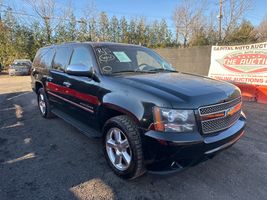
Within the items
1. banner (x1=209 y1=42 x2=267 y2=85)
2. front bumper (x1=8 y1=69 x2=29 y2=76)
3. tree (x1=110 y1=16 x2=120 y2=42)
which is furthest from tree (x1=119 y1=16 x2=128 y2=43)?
banner (x1=209 y1=42 x2=267 y2=85)

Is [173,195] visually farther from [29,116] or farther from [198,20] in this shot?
[198,20]

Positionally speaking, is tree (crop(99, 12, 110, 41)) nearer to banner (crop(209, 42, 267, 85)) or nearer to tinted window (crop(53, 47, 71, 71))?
banner (crop(209, 42, 267, 85))

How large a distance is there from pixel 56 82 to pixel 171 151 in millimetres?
3301

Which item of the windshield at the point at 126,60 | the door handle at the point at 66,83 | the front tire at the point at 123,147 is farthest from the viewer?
the door handle at the point at 66,83

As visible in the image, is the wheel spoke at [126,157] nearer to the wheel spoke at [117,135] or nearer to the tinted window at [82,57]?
the wheel spoke at [117,135]

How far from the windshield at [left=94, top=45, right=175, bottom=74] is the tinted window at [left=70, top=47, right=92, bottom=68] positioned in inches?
7.1

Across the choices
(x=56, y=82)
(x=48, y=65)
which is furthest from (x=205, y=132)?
(x=48, y=65)

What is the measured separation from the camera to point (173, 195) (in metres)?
2.75

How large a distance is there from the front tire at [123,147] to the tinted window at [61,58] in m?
2.02

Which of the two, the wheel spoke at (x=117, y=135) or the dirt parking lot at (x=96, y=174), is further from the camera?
the wheel spoke at (x=117, y=135)

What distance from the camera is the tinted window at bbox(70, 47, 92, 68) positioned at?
3.76 metres

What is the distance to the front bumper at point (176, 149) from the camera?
2447 mm

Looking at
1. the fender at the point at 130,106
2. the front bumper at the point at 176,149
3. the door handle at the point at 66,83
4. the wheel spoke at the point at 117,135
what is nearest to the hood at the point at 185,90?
the fender at the point at 130,106

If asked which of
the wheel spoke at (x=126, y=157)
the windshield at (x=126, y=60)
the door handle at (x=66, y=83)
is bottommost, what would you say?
the wheel spoke at (x=126, y=157)
